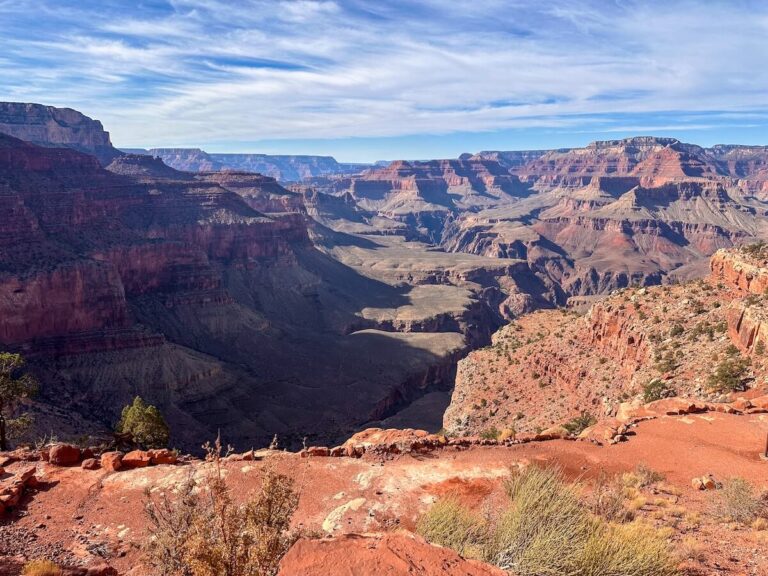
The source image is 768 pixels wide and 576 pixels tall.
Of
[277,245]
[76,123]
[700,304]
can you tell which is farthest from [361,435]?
[76,123]

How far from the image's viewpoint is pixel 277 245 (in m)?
139

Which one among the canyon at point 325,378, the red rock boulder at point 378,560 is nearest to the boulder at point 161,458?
the canyon at point 325,378

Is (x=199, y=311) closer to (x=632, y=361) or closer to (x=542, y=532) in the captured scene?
(x=632, y=361)

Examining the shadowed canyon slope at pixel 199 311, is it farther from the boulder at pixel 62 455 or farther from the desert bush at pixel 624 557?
the desert bush at pixel 624 557

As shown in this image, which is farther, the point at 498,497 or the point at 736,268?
the point at 736,268

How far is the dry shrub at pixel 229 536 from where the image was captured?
9.11 m

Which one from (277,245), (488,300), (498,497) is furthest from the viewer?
(488,300)

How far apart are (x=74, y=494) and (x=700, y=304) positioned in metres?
41.3

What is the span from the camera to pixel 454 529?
12195 mm

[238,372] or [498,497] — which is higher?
[498,497]

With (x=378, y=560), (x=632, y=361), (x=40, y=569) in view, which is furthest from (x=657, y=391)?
(x=40, y=569)

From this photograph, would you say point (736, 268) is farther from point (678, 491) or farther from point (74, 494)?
point (74, 494)

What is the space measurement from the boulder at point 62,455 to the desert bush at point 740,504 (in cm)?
2236

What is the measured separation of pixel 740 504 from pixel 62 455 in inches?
911
